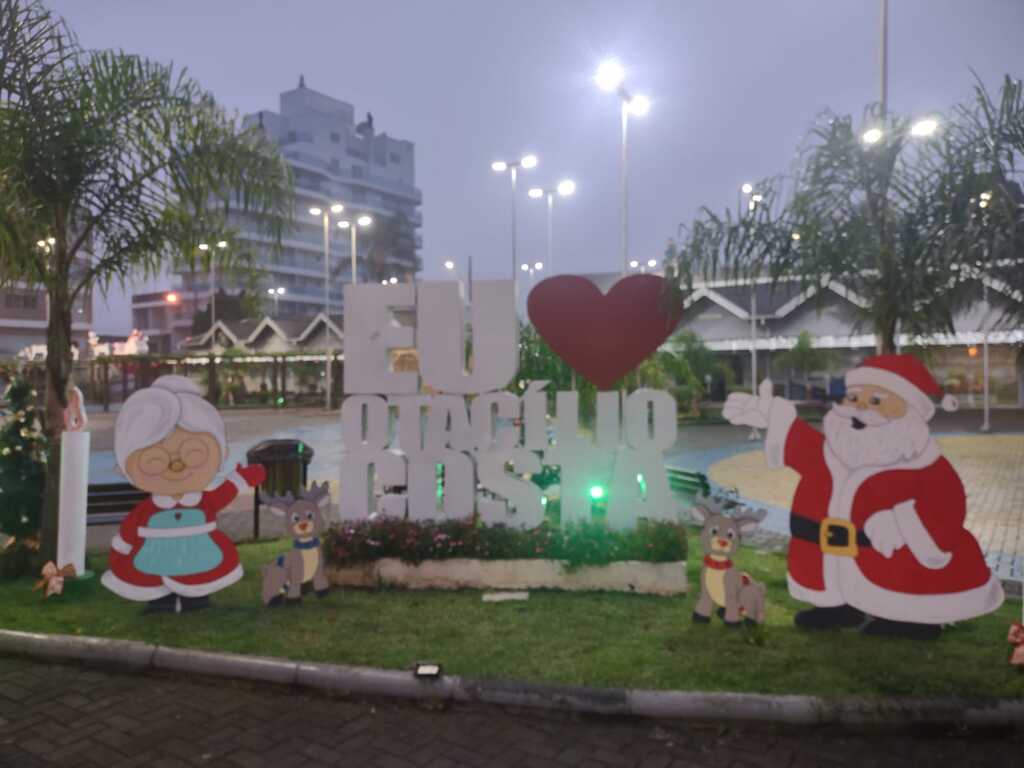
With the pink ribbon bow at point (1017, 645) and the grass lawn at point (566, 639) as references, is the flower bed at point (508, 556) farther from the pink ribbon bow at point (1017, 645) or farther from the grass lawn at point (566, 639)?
the pink ribbon bow at point (1017, 645)

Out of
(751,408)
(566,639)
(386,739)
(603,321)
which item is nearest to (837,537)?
(751,408)

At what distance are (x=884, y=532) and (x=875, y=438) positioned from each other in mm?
729

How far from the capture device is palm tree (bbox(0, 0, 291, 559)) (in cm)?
748

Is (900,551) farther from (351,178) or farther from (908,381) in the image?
(351,178)

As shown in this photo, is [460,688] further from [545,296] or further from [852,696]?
[545,296]

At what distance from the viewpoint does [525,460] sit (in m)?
7.80

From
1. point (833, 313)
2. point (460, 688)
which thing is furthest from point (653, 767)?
point (833, 313)

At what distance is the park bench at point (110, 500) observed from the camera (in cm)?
937

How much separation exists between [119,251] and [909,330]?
8.55 m

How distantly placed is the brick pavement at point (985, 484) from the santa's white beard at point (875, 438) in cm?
330

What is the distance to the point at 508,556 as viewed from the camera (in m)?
7.39

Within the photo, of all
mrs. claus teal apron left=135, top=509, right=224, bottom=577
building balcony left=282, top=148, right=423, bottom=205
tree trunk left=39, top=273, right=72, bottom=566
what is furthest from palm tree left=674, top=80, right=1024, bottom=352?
building balcony left=282, top=148, right=423, bottom=205

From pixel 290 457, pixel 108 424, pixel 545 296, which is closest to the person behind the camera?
pixel 545 296

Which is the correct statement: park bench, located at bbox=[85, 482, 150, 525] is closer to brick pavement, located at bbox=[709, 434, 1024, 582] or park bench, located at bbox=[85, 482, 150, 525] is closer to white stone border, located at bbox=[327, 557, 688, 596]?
white stone border, located at bbox=[327, 557, 688, 596]
